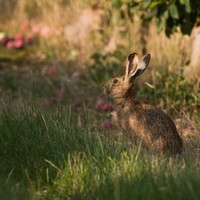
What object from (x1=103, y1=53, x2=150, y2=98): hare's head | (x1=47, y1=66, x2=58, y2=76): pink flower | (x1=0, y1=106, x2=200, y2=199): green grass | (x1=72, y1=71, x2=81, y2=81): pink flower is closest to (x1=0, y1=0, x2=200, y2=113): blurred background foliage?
(x1=72, y1=71, x2=81, y2=81): pink flower

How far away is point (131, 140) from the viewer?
19.1 feet

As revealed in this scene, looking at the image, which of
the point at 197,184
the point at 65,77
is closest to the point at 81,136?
the point at 197,184

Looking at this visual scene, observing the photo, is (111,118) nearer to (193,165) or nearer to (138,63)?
(138,63)

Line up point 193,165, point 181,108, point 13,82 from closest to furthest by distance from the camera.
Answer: point 193,165 → point 181,108 → point 13,82

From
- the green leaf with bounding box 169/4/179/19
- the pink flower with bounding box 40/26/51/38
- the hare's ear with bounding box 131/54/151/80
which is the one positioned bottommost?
the pink flower with bounding box 40/26/51/38

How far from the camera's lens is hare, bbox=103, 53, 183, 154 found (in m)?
5.64

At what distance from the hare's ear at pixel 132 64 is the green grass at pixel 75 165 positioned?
0.70 m

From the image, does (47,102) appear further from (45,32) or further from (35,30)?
(35,30)

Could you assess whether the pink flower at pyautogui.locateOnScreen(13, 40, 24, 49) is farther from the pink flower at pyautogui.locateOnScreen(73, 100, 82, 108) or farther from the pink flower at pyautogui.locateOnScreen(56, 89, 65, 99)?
the pink flower at pyautogui.locateOnScreen(73, 100, 82, 108)

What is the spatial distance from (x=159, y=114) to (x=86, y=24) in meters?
5.32

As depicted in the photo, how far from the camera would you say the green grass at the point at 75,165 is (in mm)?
4246

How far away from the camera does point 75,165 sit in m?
4.68

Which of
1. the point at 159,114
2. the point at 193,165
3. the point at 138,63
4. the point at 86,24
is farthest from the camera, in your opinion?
the point at 86,24

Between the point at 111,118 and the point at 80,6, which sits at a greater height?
the point at 80,6
